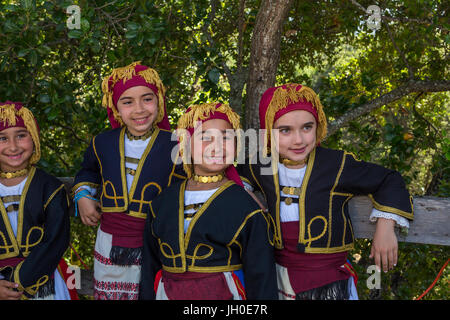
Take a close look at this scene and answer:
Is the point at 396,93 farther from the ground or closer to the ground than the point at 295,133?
farther from the ground

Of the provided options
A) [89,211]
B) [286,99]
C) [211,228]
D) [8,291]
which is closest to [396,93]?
[286,99]

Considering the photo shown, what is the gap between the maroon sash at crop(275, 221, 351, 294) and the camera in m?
2.09

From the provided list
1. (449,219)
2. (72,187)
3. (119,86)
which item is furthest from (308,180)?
(72,187)

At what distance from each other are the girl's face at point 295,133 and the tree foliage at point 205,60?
862 millimetres

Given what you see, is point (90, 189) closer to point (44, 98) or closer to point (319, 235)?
point (44, 98)

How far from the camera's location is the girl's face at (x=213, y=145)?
6.86 ft

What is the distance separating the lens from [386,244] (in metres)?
2.05

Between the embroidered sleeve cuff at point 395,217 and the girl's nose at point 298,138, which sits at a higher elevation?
the girl's nose at point 298,138

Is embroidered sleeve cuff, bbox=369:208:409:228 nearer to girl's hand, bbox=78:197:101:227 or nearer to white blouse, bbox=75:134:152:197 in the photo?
white blouse, bbox=75:134:152:197

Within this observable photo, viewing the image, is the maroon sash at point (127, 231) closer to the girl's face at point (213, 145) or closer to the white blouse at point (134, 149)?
the white blouse at point (134, 149)

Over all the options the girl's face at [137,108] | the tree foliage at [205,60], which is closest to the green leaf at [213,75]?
the tree foliage at [205,60]

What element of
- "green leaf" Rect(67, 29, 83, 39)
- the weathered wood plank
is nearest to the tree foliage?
"green leaf" Rect(67, 29, 83, 39)

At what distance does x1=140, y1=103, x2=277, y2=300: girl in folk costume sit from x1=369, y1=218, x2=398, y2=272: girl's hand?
0.50 m

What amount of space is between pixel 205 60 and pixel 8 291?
6.05 feet
